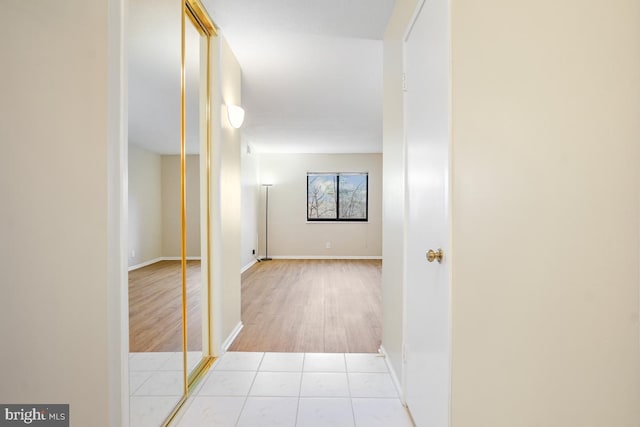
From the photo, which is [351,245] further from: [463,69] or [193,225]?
[463,69]

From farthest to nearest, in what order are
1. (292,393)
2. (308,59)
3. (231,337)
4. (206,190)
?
1. (308,59)
2. (231,337)
3. (206,190)
4. (292,393)

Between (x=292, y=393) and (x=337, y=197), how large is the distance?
20.2ft

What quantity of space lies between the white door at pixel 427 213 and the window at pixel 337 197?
6.06 metres

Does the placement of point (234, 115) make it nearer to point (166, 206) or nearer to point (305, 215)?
point (166, 206)

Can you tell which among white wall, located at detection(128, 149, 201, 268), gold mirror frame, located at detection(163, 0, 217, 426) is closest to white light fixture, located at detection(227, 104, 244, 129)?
gold mirror frame, located at detection(163, 0, 217, 426)

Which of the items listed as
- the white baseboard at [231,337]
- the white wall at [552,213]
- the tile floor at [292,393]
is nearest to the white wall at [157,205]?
the tile floor at [292,393]

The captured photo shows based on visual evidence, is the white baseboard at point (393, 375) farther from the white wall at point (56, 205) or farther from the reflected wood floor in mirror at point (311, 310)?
the white wall at point (56, 205)

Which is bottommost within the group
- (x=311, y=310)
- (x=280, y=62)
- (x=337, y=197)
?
(x=311, y=310)

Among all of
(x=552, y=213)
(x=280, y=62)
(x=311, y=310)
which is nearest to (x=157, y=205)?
(x=552, y=213)

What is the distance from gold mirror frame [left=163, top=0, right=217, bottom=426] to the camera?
2.05m

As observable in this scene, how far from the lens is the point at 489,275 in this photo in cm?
95

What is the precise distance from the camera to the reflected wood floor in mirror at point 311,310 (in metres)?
2.86

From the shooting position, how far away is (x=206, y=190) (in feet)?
8.17

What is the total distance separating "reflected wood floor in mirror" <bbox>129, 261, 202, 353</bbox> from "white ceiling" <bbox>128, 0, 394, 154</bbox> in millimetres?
649
